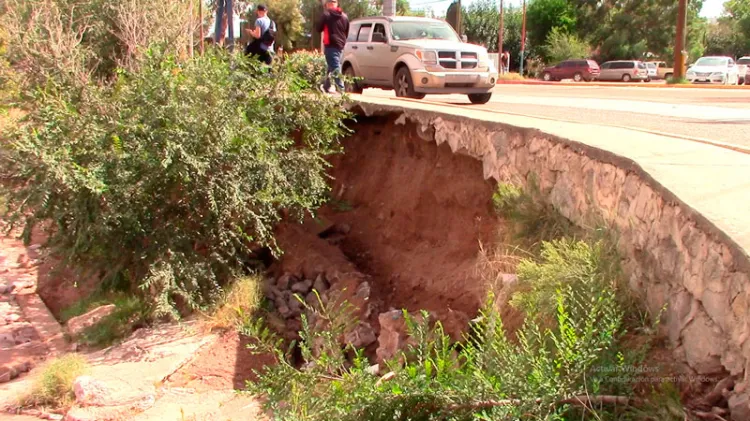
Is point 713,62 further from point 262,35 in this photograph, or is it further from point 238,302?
point 238,302

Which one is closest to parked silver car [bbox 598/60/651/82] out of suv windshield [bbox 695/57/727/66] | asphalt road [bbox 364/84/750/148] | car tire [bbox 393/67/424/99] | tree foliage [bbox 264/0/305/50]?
suv windshield [bbox 695/57/727/66]

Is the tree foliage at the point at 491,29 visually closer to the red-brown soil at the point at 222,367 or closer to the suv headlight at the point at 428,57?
the suv headlight at the point at 428,57

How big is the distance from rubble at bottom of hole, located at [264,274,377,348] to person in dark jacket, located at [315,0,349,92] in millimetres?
4204

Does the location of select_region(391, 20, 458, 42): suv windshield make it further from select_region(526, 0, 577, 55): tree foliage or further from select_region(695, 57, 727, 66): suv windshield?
select_region(526, 0, 577, 55): tree foliage

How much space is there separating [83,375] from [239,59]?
5.53 m

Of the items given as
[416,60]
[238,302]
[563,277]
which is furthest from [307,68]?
[563,277]

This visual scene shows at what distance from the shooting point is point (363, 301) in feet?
30.2

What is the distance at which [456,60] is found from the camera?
13250 mm

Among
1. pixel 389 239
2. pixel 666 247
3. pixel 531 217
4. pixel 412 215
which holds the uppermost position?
pixel 666 247

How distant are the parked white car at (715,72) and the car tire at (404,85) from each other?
26.0 meters

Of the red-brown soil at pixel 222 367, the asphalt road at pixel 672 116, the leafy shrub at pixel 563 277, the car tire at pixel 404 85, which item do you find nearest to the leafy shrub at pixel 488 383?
the leafy shrub at pixel 563 277

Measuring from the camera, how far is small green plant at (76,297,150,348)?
34.3 feet

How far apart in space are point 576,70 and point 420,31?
32.6 m

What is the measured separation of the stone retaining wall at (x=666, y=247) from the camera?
3162mm
